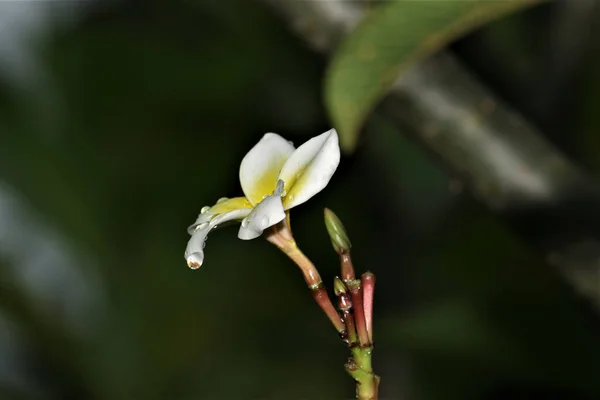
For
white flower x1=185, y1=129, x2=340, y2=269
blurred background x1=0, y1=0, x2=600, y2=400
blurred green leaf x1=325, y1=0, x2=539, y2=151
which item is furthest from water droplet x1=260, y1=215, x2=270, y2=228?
blurred background x1=0, y1=0, x2=600, y2=400

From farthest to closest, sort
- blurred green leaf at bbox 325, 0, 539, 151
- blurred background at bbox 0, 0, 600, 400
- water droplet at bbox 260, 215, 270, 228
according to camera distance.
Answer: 1. blurred background at bbox 0, 0, 600, 400
2. blurred green leaf at bbox 325, 0, 539, 151
3. water droplet at bbox 260, 215, 270, 228

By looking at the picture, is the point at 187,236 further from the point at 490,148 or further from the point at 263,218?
the point at 263,218

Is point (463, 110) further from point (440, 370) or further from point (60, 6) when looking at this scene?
point (60, 6)

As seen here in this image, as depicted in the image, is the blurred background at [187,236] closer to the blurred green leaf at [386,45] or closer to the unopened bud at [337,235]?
the blurred green leaf at [386,45]

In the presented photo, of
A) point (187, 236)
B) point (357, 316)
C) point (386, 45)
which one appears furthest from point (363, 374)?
point (187, 236)

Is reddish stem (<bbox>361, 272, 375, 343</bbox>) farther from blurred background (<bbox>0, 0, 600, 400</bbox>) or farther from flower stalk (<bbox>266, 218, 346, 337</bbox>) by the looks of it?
blurred background (<bbox>0, 0, 600, 400</bbox>)

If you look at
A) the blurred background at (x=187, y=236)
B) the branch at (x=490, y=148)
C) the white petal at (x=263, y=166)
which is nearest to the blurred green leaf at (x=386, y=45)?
the branch at (x=490, y=148)

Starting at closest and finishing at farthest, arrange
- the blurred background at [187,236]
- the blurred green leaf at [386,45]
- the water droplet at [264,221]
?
the water droplet at [264,221]
the blurred green leaf at [386,45]
the blurred background at [187,236]
